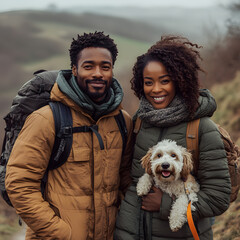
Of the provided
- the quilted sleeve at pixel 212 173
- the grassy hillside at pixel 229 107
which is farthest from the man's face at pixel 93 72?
the grassy hillside at pixel 229 107

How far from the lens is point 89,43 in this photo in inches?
129

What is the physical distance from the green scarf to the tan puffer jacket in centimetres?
6

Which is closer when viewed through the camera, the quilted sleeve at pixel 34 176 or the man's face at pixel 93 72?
the quilted sleeve at pixel 34 176

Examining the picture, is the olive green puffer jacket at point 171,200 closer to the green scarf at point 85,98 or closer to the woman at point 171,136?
the woman at point 171,136

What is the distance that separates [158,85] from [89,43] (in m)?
0.86

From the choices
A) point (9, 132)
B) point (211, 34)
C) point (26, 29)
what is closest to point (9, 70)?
point (26, 29)

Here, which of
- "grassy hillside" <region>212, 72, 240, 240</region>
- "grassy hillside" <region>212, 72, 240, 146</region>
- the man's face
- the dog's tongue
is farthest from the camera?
"grassy hillside" <region>212, 72, 240, 146</region>

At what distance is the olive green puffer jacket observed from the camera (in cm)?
287

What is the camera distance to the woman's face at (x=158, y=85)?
10.4 ft

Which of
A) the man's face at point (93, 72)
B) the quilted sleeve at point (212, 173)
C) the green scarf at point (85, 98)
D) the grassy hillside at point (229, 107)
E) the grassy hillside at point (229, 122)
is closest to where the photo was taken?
the quilted sleeve at point (212, 173)

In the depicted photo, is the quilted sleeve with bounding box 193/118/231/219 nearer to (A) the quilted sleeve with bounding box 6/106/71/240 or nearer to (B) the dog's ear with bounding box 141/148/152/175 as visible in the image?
(B) the dog's ear with bounding box 141/148/152/175

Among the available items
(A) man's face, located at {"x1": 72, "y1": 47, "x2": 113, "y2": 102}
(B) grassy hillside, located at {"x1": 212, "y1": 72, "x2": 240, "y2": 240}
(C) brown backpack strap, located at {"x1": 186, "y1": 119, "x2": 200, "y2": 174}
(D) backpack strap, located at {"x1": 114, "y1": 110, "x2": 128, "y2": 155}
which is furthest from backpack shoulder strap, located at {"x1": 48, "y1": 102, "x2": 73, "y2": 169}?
(B) grassy hillside, located at {"x1": 212, "y1": 72, "x2": 240, "y2": 240}

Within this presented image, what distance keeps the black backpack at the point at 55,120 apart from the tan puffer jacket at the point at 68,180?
0.05 meters

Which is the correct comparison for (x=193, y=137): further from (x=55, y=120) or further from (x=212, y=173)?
(x=55, y=120)
